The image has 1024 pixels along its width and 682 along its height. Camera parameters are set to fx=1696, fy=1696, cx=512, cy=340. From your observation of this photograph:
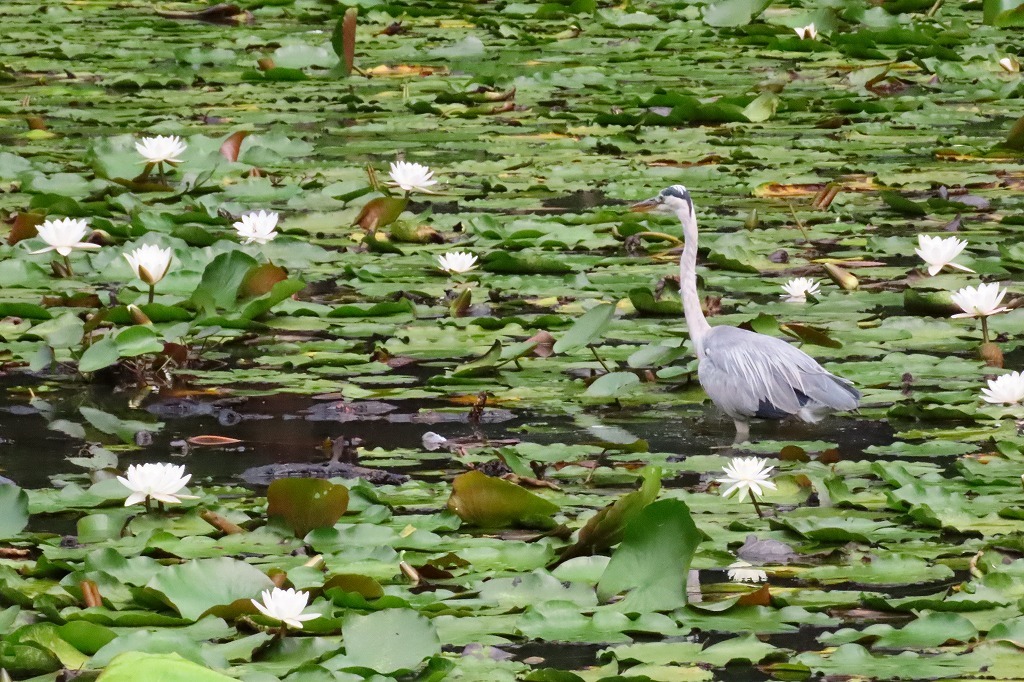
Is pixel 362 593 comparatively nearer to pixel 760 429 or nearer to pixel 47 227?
pixel 760 429

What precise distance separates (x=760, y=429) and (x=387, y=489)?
41.5 inches

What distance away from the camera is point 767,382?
12.8 feet

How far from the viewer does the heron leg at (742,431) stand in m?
3.92

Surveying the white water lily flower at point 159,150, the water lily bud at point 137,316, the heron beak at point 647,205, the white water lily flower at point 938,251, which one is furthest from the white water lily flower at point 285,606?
the white water lily flower at point 159,150

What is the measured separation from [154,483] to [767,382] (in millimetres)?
1497

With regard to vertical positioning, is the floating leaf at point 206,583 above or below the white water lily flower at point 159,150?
below

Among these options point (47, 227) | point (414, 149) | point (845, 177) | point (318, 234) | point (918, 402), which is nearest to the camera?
point (918, 402)

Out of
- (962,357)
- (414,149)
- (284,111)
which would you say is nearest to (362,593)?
(962,357)

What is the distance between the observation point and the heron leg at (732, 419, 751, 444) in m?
3.92

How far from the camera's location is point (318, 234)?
5.66 m

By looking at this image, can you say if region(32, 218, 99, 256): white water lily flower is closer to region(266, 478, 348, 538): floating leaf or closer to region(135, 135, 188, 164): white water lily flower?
region(135, 135, 188, 164): white water lily flower

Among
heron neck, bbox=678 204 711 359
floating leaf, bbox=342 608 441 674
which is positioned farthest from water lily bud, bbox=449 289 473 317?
floating leaf, bbox=342 608 441 674

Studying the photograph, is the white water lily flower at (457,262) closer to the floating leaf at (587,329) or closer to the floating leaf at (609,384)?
the floating leaf at (587,329)

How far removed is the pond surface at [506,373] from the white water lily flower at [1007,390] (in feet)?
0.26
